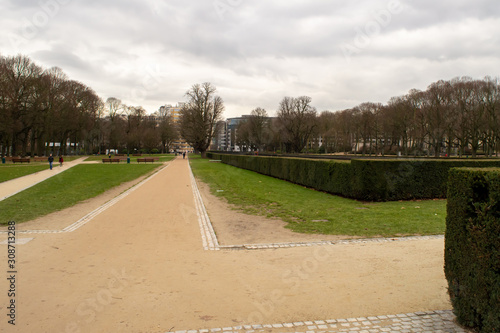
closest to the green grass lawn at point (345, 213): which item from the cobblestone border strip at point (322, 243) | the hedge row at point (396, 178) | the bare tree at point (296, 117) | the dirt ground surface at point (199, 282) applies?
the cobblestone border strip at point (322, 243)

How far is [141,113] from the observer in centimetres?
8388

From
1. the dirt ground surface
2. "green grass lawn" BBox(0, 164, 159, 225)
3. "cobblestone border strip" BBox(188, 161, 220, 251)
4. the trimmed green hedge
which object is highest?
the trimmed green hedge

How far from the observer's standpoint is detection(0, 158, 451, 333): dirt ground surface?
393cm

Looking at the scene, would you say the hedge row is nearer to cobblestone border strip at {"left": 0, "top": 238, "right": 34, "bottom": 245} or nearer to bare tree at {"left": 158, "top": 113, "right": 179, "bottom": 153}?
cobblestone border strip at {"left": 0, "top": 238, "right": 34, "bottom": 245}

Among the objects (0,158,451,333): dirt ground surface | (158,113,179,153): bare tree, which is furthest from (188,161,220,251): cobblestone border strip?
(158,113,179,153): bare tree

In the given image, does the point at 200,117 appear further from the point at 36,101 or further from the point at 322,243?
the point at 322,243

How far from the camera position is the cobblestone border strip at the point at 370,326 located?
143 inches

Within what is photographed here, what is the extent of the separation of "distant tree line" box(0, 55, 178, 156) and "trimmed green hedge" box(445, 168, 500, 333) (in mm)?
45840

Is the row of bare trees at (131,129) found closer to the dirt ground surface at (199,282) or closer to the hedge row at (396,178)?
the hedge row at (396,178)

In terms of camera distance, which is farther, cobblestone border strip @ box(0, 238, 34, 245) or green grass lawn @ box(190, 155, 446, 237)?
green grass lawn @ box(190, 155, 446, 237)

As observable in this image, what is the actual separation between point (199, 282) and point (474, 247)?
11.6 feet

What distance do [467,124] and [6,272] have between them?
51400 mm

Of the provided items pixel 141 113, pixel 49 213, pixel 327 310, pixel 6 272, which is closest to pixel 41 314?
pixel 6 272

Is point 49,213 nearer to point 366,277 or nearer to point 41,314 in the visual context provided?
point 41,314
